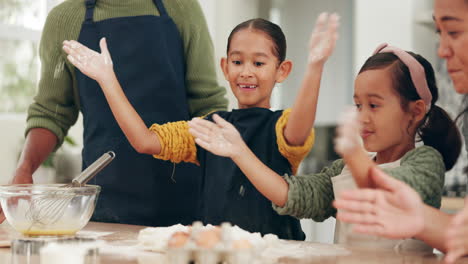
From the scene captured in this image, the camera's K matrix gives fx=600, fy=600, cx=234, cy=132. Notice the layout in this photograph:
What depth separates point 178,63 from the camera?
1.75m

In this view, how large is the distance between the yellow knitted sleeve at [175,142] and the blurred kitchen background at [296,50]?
1.51m

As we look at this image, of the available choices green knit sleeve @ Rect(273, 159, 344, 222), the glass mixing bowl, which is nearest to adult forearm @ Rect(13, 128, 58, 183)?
the glass mixing bowl

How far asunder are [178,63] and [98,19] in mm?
282

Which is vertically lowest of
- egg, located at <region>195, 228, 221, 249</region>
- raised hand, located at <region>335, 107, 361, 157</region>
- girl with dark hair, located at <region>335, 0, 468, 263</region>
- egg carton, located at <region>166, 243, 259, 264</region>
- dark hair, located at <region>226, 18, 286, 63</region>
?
egg carton, located at <region>166, 243, 259, 264</region>

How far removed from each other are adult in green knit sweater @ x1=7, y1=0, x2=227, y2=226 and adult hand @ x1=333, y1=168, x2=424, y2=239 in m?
0.88

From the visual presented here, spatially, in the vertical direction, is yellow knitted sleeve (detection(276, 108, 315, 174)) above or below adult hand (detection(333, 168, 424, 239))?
above

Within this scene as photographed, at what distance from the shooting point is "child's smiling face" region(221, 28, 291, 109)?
57.2 inches

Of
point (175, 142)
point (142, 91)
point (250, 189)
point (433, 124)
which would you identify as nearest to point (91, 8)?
point (142, 91)

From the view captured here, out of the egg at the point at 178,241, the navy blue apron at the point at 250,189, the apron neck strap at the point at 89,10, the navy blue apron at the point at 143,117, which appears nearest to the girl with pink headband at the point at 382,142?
the navy blue apron at the point at 250,189

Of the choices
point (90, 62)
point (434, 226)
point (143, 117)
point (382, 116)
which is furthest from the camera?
point (143, 117)

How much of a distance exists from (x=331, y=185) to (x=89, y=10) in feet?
3.02

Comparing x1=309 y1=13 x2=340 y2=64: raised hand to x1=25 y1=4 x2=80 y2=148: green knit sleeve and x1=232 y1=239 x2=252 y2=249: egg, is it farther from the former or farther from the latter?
x1=25 y1=4 x2=80 y2=148: green knit sleeve

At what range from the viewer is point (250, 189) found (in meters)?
1.43

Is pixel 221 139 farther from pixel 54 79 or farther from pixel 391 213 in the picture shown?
pixel 54 79
